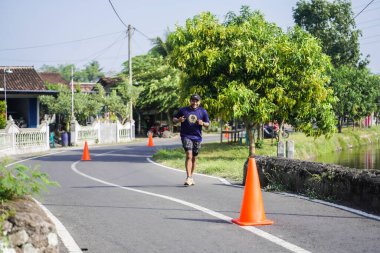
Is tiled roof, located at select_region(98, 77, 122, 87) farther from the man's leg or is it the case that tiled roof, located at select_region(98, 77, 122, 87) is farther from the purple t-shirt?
the man's leg

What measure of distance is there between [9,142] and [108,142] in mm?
12942

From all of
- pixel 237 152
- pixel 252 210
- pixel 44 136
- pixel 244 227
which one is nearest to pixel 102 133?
pixel 44 136

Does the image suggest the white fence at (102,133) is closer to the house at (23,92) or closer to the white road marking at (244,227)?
the house at (23,92)

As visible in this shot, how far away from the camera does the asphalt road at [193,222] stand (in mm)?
6293

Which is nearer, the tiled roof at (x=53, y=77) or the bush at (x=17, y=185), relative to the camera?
the bush at (x=17, y=185)

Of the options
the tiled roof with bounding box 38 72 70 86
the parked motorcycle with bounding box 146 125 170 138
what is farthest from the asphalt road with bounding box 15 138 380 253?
the tiled roof with bounding box 38 72 70 86

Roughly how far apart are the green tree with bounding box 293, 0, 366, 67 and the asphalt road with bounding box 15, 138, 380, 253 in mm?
39442

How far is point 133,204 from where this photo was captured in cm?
940

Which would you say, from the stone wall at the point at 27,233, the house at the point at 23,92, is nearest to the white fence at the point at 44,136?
the house at the point at 23,92

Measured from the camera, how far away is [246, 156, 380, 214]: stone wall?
27.7ft

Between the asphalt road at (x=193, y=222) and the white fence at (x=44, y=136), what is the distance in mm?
17224

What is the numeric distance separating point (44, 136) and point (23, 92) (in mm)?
6011

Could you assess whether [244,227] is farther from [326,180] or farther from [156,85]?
[156,85]

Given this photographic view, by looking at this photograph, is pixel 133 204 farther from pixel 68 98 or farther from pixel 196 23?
pixel 68 98
